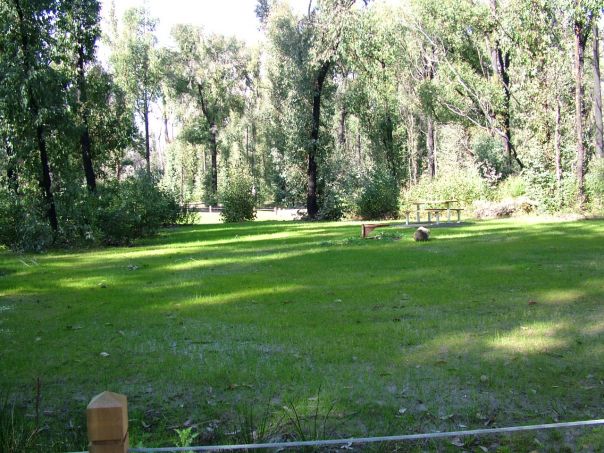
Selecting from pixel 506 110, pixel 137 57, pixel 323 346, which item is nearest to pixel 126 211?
pixel 323 346

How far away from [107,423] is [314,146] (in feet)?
96.7

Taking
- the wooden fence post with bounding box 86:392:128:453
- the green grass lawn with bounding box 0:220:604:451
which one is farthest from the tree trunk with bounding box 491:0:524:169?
the wooden fence post with bounding box 86:392:128:453

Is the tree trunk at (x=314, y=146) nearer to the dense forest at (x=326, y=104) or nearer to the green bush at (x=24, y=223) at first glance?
the dense forest at (x=326, y=104)

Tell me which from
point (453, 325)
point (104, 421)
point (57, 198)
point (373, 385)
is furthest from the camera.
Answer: point (57, 198)

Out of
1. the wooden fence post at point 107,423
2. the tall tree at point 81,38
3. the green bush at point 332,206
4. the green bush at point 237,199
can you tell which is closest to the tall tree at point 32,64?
the tall tree at point 81,38

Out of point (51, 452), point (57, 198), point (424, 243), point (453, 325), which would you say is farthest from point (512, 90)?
point (51, 452)

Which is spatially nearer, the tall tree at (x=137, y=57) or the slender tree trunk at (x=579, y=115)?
the slender tree trunk at (x=579, y=115)

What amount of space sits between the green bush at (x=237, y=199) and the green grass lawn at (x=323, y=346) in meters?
21.6

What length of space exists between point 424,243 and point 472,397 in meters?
11.2

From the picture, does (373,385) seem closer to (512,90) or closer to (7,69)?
(7,69)

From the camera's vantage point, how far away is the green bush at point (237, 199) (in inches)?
1328

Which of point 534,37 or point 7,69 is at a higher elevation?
point 534,37

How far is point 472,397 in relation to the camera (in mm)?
4602

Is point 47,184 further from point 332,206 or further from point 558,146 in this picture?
point 558,146
